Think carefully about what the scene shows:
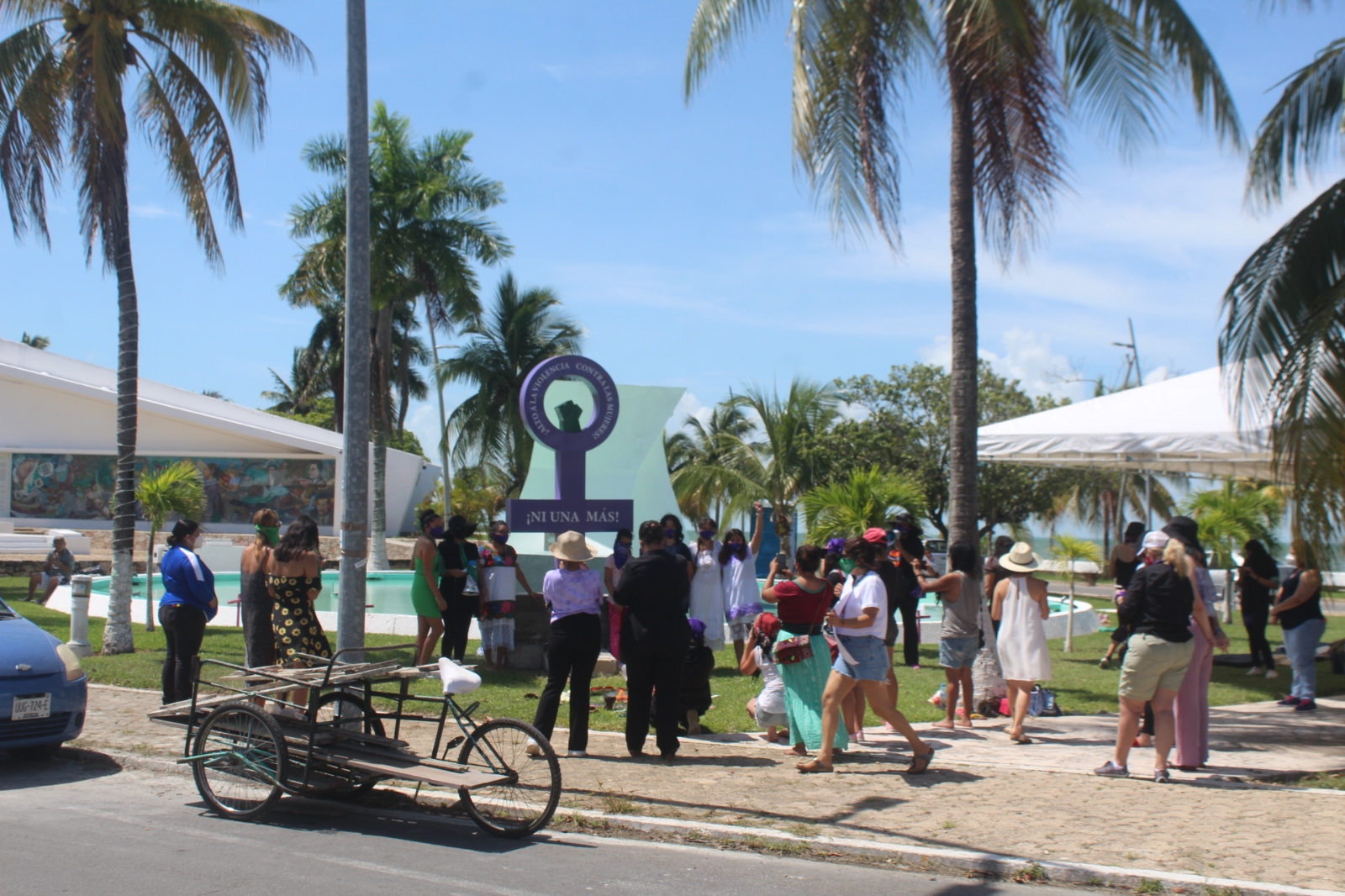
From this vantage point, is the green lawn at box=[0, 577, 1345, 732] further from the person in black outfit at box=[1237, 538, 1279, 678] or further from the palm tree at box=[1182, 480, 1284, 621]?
the palm tree at box=[1182, 480, 1284, 621]

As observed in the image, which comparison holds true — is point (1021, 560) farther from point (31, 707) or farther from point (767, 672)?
point (31, 707)

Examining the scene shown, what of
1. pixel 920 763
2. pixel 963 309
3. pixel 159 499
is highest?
pixel 963 309

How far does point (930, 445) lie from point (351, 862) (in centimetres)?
3055

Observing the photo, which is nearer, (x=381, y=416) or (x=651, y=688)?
(x=651, y=688)

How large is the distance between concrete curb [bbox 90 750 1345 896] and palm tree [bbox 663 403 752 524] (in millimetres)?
20930

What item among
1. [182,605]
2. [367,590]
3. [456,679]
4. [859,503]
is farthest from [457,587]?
[367,590]

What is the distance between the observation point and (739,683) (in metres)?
11.6

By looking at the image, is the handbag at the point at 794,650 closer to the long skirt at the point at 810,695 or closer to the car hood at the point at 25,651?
the long skirt at the point at 810,695

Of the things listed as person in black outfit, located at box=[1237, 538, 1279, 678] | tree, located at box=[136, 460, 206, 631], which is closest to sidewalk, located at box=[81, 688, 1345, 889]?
person in black outfit, located at box=[1237, 538, 1279, 678]

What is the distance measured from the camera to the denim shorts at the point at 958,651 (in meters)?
8.91

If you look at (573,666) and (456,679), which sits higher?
(456,679)

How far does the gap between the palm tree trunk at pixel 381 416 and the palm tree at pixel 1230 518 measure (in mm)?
20679

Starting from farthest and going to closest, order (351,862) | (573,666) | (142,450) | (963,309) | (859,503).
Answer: (142,450)
(859,503)
(963,309)
(573,666)
(351,862)

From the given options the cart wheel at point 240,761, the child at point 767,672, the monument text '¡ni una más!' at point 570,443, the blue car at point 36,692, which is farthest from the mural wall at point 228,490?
the cart wheel at point 240,761
